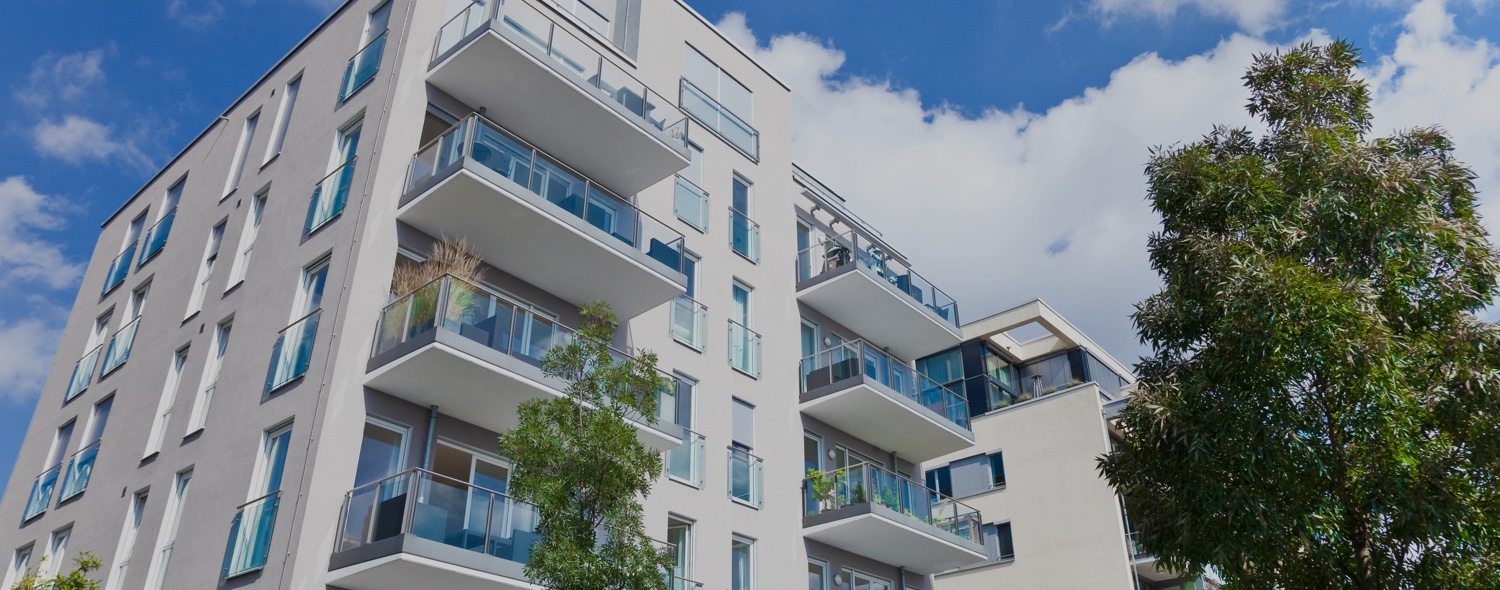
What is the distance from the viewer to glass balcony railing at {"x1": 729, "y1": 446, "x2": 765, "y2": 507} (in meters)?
18.4

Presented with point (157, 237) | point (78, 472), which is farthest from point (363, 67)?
point (78, 472)

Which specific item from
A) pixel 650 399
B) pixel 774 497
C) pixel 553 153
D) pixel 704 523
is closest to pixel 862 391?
pixel 774 497

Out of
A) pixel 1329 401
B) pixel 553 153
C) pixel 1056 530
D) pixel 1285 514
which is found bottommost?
pixel 1285 514

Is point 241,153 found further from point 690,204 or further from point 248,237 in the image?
point 690,204

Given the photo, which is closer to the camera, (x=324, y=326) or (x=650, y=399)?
(x=650, y=399)

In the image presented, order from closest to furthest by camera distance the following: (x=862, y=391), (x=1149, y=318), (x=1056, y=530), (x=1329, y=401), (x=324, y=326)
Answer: (x=1329, y=401) < (x=1149, y=318) < (x=324, y=326) < (x=862, y=391) < (x=1056, y=530)

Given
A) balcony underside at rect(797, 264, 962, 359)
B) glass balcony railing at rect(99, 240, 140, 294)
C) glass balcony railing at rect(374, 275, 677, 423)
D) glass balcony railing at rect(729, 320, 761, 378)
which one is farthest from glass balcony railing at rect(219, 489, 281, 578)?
balcony underside at rect(797, 264, 962, 359)

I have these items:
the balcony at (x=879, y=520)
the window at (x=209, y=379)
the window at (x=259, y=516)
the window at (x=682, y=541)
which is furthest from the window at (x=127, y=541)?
the balcony at (x=879, y=520)

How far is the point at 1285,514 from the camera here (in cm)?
1130

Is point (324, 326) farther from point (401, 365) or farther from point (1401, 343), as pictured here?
point (1401, 343)

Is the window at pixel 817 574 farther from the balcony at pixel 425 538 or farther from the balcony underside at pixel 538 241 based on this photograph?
the balcony at pixel 425 538

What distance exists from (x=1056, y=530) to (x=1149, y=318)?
16.1m

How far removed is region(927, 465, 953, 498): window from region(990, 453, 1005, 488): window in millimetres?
1360

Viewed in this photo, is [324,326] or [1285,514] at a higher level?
[324,326]
